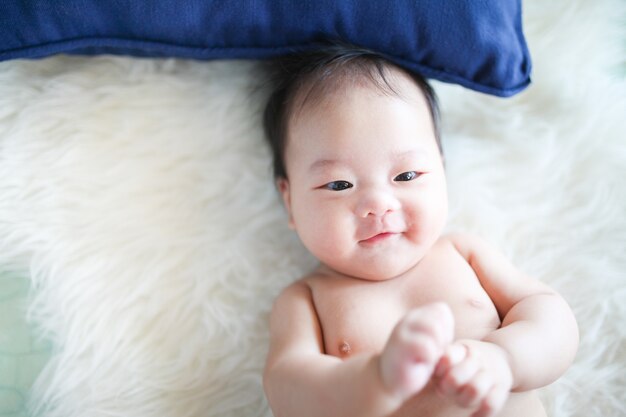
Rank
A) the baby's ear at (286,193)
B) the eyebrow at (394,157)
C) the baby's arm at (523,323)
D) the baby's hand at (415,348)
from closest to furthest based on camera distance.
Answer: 1. the baby's hand at (415,348)
2. the baby's arm at (523,323)
3. the eyebrow at (394,157)
4. the baby's ear at (286,193)

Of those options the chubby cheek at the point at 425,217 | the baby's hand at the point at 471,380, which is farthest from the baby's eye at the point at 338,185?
the baby's hand at the point at 471,380

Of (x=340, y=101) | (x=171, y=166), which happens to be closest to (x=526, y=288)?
(x=340, y=101)

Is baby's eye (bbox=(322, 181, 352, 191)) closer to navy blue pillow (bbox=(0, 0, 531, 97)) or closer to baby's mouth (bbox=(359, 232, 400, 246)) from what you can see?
baby's mouth (bbox=(359, 232, 400, 246))

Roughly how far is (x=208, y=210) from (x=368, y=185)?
0.38 m

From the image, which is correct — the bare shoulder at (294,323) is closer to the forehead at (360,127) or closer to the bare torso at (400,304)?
the bare torso at (400,304)

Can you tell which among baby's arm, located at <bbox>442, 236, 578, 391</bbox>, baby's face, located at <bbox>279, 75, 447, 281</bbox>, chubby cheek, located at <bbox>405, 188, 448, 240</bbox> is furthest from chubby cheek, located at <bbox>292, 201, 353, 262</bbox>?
baby's arm, located at <bbox>442, 236, 578, 391</bbox>

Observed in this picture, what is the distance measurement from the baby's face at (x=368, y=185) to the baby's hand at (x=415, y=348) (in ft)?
1.01

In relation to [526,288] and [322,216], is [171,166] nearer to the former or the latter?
[322,216]

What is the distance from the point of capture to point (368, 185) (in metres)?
1.08

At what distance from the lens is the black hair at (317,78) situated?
1.13 metres

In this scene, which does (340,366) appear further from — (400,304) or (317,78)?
(317,78)

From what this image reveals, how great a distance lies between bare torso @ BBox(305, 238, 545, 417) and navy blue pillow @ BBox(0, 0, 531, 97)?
1.26ft

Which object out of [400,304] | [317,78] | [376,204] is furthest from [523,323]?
[317,78]

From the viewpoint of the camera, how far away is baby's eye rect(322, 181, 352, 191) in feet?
3.60
